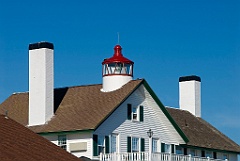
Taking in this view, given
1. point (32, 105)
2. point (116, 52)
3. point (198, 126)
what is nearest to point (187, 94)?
point (198, 126)

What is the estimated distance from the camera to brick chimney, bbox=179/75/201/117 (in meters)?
65.4

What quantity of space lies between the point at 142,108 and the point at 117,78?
92.4 inches

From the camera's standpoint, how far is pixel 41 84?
52031 mm

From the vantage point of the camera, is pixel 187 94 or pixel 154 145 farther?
pixel 187 94

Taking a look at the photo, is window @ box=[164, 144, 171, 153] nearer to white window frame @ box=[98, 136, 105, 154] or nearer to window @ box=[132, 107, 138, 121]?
window @ box=[132, 107, 138, 121]

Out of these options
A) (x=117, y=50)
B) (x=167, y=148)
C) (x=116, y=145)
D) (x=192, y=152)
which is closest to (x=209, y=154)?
(x=192, y=152)

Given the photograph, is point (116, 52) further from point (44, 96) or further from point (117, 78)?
point (44, 96)

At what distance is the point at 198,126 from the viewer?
6181 centimetres

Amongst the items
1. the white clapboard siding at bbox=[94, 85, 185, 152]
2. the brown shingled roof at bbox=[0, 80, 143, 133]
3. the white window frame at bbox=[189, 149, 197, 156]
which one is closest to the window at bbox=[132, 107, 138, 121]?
the white clapboard siding at bbox=[94, 85, 185, 152]

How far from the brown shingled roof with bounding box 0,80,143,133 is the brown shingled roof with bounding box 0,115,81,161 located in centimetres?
749

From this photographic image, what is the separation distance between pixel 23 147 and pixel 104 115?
11.1 metres

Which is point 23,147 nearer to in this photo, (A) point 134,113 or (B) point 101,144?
(B) point 101,144

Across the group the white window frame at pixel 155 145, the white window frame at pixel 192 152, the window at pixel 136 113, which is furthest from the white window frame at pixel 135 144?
the white window frame at pixel 192 152

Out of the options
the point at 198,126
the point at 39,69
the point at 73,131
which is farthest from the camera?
the point at 198,126
